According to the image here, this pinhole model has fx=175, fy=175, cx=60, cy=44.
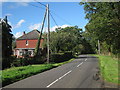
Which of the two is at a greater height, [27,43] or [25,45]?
[27,43]

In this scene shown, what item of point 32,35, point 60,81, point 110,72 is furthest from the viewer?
point 32,35

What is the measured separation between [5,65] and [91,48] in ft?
254

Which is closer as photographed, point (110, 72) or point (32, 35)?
point (110, 72)

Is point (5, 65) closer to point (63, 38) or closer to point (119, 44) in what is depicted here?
point (119, 44)

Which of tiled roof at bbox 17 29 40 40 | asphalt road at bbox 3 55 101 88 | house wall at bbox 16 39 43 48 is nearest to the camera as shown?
asphalt road at bbox 3 55 101 88

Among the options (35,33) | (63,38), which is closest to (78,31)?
(35,33)

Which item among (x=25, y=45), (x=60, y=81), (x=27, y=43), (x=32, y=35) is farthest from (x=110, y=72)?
(x=32, y=35)

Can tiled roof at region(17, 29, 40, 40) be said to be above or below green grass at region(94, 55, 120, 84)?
above

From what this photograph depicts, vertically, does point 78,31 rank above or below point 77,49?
above

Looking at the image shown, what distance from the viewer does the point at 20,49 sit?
52.2m

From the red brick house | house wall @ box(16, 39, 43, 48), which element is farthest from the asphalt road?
the red brick house

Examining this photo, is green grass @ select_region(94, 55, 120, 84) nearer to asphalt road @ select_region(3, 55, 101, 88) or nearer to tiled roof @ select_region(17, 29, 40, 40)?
asphalt road @ select_region(3, 55, 101, 88)

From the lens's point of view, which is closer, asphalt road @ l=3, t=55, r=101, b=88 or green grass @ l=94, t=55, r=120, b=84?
asphalt road @ l=3, t=55, r=101, b=88

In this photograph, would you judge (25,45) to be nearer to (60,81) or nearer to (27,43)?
(27,43)
